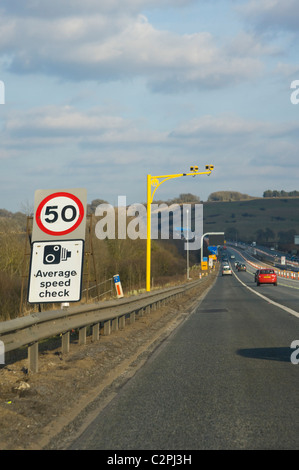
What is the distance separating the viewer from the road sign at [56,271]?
11.4 meters

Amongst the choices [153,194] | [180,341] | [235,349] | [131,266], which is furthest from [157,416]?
[131,266]

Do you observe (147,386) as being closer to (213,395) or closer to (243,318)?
(213,395)

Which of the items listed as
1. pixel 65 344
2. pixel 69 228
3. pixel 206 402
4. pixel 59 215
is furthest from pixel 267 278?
pixel 206 402

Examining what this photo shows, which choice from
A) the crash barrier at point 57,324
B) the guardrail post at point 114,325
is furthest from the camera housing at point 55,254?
the guardrail post at point 114,325

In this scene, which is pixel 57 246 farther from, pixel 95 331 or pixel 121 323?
pixel 121 323

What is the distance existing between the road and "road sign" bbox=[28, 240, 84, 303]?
204 cm

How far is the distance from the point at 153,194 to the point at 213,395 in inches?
858

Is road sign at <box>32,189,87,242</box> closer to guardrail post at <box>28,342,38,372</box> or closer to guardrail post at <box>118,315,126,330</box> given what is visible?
guardrail post at <box>28,342,38,372</box>

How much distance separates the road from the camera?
558 centimetres

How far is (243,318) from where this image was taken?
64.3 feet

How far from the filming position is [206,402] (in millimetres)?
7164

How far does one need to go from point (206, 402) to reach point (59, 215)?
5.95m
